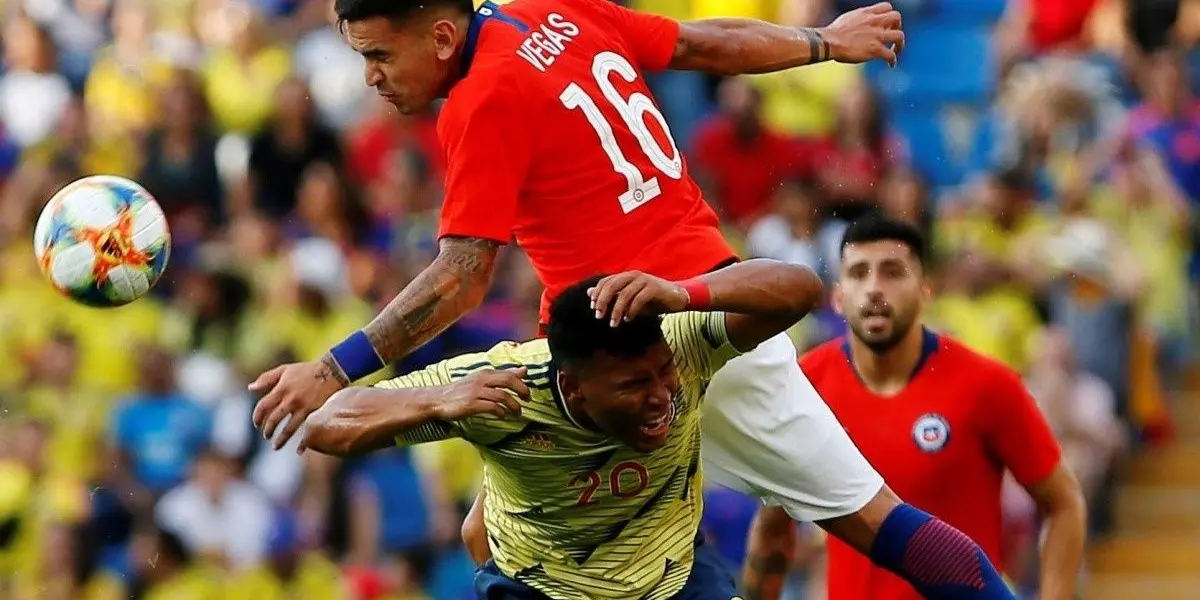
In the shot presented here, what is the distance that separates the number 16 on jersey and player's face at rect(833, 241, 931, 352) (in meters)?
1.15

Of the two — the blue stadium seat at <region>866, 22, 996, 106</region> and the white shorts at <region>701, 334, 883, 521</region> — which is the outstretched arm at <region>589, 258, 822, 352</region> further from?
the blue stadium seat at <region>866, 22, 996, 106</region>

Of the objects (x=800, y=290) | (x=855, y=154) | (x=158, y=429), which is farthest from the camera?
(x=158, y=429)

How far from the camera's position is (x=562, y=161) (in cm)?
616

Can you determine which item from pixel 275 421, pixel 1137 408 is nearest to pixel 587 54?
pixel 275 421

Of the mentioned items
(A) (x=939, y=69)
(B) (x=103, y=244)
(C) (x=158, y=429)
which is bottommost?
(C) (x=158, y=429)

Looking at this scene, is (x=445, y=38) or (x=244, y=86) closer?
(x=445, y=38)

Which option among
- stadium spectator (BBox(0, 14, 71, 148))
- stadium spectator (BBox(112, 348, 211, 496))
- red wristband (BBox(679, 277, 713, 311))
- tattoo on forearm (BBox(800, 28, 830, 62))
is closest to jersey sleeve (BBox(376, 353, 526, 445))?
red wristband (BBox(679, 277, 713, 311))

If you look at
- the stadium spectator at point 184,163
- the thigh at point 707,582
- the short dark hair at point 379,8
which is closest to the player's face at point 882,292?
the thigh at point 707,582

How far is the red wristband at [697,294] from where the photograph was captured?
5496mm

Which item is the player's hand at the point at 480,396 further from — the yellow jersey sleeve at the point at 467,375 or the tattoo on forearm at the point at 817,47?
the tattoo on forearm at the point at 817,47

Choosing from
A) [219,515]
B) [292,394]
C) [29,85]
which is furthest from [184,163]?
[292,394]

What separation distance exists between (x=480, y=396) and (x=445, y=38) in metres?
1.18

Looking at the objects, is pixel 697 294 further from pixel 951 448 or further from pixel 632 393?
pixel 951 448

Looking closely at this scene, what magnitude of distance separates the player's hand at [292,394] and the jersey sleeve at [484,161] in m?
0.59
